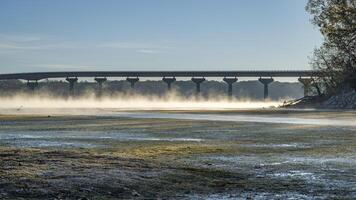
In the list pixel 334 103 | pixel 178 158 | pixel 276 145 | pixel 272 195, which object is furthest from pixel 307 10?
pixel 272 195

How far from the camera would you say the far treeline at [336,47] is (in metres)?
80.9

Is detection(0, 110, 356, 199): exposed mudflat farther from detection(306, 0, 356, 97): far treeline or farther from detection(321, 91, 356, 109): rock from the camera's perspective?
detection(321, 91, 356, 109): rock

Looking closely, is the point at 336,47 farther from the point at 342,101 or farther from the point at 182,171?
the point at 182,171

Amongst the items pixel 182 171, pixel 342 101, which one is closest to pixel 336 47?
pixel 342 101

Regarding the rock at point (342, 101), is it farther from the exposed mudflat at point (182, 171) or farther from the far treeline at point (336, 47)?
the exposed mudflat at point (182, 171)

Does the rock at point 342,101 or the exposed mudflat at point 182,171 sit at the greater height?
the exposed mudflat at point 182,171

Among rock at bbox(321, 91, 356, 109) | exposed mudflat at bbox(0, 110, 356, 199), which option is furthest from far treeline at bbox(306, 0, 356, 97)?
exposed mudflat at bbox(0, 110, 356, 199)

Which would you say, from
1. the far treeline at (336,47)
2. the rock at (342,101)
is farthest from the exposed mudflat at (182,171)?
the rock at (342,101)

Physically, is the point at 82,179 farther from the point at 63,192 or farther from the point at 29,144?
the point at 29,144

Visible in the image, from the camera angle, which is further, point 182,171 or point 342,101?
point 342,101

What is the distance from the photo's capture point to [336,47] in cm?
9962

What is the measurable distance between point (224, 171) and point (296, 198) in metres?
4.84

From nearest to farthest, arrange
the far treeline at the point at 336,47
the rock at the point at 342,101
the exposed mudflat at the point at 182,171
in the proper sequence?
the exposed mudflat at the point at 182,171 < the far treeline at the point at 336,47 < the rock at the point at 342,101

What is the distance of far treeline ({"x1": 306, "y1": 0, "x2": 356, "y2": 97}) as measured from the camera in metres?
80.9
